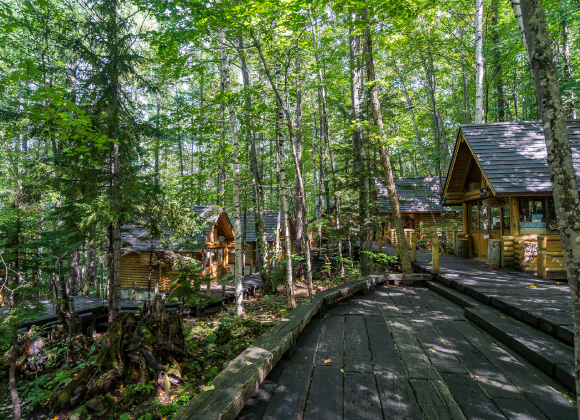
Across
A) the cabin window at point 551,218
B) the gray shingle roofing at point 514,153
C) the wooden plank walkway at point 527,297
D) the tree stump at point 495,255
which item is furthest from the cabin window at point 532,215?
the wooden plank walkway at point 527,297

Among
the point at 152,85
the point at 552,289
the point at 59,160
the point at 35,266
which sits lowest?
the point at 552,289

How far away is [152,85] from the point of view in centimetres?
1114

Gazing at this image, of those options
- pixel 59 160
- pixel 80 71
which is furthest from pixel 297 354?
pixel 80 71

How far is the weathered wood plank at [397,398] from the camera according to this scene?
2010mm

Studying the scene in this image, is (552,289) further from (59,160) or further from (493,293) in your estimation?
(59,160)

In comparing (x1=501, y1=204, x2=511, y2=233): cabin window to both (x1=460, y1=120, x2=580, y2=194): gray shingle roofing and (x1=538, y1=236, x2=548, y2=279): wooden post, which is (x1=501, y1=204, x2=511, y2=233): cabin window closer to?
(x1=460, y1=120, x2=580, y2=194): gray shingle roofing

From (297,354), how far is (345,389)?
2.73ft

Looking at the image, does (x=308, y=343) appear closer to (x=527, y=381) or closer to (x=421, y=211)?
(x=527, y=381)

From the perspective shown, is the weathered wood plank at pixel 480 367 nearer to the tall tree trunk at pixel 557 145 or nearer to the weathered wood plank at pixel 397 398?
the weathered wood plank at pixel 397 398

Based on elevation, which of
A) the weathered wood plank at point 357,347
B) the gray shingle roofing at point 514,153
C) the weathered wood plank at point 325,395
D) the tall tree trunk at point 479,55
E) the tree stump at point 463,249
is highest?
the tall tree trunk at point 479,55

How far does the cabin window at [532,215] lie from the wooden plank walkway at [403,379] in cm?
737

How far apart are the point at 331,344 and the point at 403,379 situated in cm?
99

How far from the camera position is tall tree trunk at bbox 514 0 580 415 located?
70.9 inches

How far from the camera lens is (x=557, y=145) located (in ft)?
6.27
